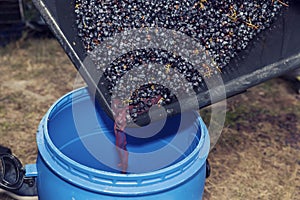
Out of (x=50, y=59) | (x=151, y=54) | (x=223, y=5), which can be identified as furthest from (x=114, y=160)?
(x=50, y=59)

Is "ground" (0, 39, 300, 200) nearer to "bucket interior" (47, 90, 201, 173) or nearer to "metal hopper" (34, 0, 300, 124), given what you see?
"bucket interior" (47, 90, 201, 173)

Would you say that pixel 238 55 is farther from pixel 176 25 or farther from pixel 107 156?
pixel 107 156

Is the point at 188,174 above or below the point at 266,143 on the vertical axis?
above

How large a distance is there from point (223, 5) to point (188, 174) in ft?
1.47

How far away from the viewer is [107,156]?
1523 mm

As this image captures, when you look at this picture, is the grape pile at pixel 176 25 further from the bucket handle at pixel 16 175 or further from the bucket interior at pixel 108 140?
the bucket handle at pixel 16 175

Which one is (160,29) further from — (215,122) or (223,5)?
(215,122)

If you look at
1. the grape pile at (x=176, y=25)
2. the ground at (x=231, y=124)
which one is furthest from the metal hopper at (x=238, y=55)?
the ground at (x=231, y=124)

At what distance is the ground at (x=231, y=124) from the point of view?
1753 mm

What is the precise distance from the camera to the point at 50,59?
95.7 inches

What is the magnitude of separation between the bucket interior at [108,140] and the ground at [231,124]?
33 centimetres

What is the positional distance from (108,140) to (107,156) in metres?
0.05

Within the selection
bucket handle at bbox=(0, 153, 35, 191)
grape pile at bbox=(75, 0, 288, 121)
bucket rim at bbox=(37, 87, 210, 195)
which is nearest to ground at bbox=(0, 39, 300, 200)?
bucket handle at bbox=(0, 153, 35, 191)

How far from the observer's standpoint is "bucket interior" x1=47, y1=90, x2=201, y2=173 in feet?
4.61
